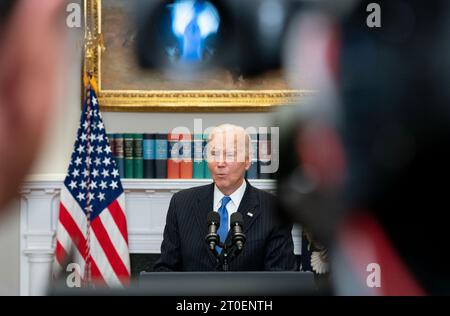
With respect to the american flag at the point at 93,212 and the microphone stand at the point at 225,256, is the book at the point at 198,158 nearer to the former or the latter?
the american flag at the point at 93,212

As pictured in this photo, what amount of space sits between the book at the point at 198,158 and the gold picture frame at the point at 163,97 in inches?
7.2

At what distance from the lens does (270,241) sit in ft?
8.02

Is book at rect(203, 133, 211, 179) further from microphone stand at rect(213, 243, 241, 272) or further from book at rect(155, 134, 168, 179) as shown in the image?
microphone stand at rect(213, 243, 241, 272)

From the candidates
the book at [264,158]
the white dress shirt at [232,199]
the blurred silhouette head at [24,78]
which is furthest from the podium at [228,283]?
the book at [264,158]

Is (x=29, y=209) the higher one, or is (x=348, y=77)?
(x=348, y=77)

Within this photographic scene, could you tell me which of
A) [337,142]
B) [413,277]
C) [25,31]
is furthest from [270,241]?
[25,31]

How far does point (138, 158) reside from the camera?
3.65 metres

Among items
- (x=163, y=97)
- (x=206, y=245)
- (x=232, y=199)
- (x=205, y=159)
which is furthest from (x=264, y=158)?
(x=206, y=245)

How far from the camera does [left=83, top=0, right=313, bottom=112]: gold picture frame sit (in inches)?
144

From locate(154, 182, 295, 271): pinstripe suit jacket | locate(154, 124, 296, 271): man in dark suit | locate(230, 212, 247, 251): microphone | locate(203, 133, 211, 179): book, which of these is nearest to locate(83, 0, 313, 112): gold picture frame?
locate(203, 133, 211, 179): book

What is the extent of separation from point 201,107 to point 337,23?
3.04 feet

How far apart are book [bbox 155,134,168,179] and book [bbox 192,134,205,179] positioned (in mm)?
173

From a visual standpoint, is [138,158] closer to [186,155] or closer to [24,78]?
[186,155]
